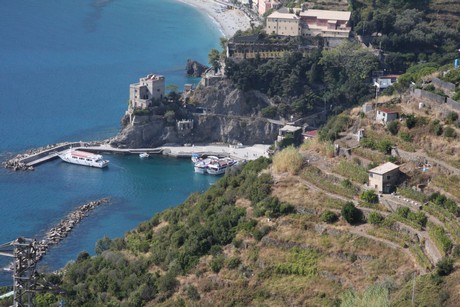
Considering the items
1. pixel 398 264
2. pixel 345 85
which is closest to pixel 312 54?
pixel 345 85

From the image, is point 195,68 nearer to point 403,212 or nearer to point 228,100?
point 228,100

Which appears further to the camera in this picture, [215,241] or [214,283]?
[215,241]

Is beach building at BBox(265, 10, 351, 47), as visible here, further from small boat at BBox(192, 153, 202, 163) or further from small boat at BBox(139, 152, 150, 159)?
small boat at BBox(139, 152, 150, 159)

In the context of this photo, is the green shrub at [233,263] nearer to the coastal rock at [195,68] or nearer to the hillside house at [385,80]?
the hillside house at [385,80]

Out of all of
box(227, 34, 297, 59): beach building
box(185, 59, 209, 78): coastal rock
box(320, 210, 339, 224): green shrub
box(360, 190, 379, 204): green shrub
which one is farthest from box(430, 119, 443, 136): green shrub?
box(185, 59, 209, 78): coastal rock

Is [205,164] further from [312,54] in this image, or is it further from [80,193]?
[312,54]

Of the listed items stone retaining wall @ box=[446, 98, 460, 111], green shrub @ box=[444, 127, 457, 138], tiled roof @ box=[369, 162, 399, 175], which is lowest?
tiled roof @ box=[369, 162, 399, 175]
